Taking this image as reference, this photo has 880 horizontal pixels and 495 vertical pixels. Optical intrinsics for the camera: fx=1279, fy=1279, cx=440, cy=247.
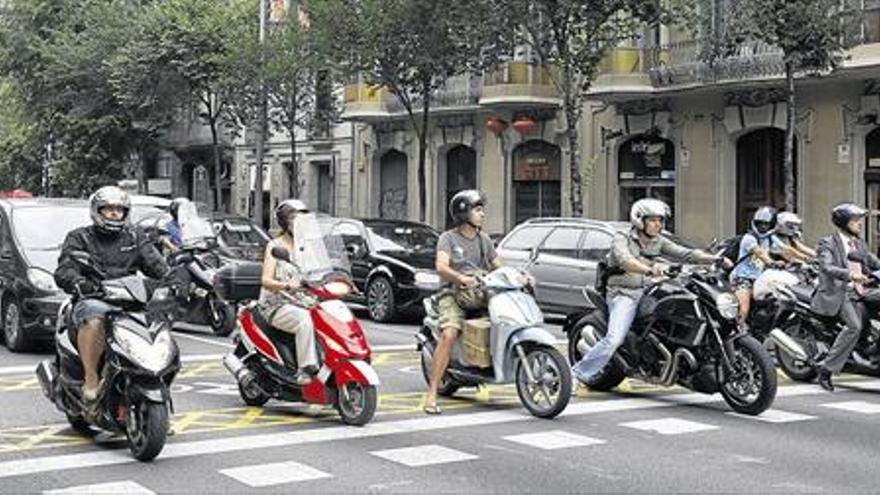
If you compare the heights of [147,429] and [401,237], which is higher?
[401,237]

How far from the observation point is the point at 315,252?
32.2 feet

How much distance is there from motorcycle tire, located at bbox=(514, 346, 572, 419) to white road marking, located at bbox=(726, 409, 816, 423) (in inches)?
59.0

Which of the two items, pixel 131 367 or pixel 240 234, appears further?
pixel 240 234

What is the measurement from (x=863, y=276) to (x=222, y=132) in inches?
1453

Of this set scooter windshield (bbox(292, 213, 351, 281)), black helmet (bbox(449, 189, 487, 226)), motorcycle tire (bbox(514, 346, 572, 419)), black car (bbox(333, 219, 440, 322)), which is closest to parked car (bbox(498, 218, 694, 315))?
black car (bbox(333, 219, 440, 322))

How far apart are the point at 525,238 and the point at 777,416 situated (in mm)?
8875

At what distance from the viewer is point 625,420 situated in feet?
32.1

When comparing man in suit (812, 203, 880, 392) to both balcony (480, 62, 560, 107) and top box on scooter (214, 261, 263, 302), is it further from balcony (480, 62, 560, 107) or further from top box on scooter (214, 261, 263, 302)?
balcony (480, 62, 560, 107)

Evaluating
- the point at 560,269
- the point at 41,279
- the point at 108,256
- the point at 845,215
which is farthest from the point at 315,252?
the point at 560,269

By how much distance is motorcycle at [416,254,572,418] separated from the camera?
9.66m

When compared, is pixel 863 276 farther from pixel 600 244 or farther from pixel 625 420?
pixel 600 244

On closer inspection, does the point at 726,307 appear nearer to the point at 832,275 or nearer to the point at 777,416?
the point at 777,416

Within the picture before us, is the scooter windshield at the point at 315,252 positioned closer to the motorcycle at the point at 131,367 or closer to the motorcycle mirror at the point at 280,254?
the motorcycle mirror at the point at 280,254

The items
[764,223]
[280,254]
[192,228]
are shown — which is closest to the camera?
[280,254]
